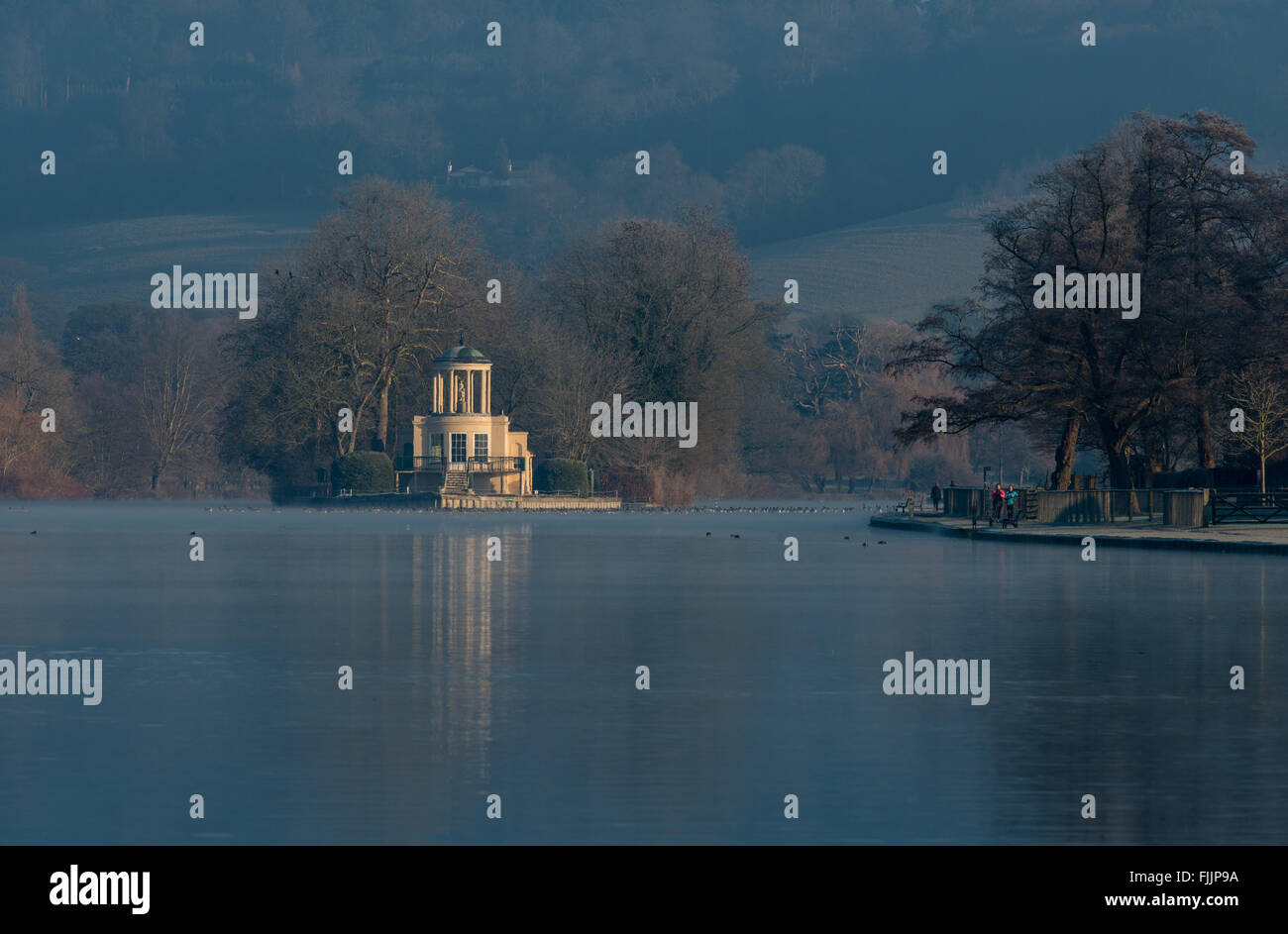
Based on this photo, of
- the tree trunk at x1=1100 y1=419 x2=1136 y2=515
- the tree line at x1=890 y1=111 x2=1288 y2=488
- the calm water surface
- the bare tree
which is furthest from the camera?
the tree trunk at x1=1100 y1=419 x2=1136 y2=515

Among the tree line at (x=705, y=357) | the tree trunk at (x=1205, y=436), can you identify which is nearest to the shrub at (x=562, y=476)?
the tree line at (x=705, y=357)

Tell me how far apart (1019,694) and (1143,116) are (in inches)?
2198

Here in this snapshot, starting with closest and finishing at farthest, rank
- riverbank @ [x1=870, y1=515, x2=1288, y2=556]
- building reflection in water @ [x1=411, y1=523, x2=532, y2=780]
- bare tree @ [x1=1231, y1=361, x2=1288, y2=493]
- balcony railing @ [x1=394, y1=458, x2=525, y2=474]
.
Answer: building reflection in water @ [x1=411, y1=523, x2=532, y2=780] < riverbank @ [x1=870, y1=515, x2=1288, y2=556] < bare tree @ [x1=1231, y1=361, x2=1288, y2=493] < balcony railing @ [x1=394, y1=458, x2=525, y2=474]

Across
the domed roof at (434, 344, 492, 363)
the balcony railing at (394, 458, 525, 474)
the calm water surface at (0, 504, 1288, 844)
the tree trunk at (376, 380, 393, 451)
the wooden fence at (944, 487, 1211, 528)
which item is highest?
the domed roof at (434, 344, 492, 363)

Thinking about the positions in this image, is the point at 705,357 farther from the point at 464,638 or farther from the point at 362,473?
the point at 464,638

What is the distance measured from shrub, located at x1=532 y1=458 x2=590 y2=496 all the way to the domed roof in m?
6.87

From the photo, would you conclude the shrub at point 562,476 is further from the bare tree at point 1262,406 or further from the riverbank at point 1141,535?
the bare tree at point 1262,406

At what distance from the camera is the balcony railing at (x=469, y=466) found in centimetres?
10644

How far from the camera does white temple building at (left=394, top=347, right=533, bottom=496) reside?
4190 inches

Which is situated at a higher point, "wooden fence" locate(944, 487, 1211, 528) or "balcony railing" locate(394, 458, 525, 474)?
"balcony railing" locate(394, 458, 525, 474)

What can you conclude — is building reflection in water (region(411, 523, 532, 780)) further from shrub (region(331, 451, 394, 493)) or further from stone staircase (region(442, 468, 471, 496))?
stone staircase (region(442, 468, 471, 496))

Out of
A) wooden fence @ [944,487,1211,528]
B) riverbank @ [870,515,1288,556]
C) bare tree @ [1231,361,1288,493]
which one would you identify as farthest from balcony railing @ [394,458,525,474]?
bare tree @ [1231,361,1288,493]

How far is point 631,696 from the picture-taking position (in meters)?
17.4
